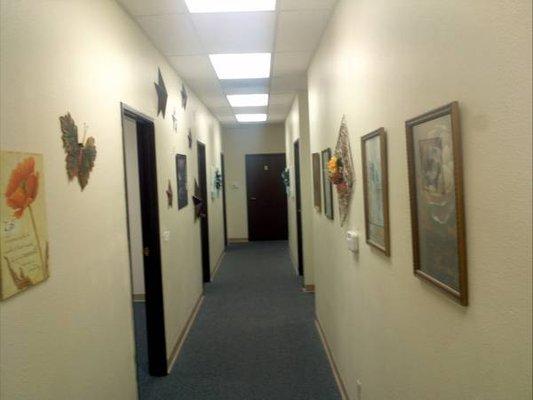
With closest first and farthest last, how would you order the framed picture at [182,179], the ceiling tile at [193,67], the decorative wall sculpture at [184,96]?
the ceiling tile at [193,67], the framed picture at [182,179], the decorative wall sculpture at [184,96]

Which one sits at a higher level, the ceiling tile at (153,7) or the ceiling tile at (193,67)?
the ceiling tile at (193,67)

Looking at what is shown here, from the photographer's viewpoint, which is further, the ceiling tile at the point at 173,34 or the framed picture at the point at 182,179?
the framed picture at the point at 182,179

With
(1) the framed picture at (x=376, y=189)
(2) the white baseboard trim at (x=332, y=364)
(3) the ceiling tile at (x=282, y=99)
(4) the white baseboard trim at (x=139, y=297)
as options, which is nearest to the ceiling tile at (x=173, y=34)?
(1) the framed picture at (x=376, y=189)

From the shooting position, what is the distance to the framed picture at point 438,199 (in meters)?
1.12

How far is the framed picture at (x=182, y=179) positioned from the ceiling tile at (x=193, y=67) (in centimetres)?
80

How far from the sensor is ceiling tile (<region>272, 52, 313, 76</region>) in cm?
383

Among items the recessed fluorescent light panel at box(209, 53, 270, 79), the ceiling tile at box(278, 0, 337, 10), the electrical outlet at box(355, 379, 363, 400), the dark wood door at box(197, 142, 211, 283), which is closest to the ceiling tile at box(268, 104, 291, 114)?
the dark wood door at box(197, 142, 211, 283)

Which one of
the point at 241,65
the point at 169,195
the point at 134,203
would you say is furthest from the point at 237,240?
the point at 169,195

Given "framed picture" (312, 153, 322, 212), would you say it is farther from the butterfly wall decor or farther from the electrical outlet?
the butterfly wall decor

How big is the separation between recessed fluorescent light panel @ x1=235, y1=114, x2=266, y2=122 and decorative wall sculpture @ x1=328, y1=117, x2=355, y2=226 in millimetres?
4979

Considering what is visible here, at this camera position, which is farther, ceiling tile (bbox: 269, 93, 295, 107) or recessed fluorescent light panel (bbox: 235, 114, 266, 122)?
recessed fluorescent light panel (bbox: 235, 114, 266, 122)

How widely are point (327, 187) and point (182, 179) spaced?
154cm

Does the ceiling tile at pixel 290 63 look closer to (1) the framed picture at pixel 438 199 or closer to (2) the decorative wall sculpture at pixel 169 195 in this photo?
(2) the decorative wall sculpture at pixel 169 195

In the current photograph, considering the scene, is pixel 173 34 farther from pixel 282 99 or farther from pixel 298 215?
pixel 298 215
